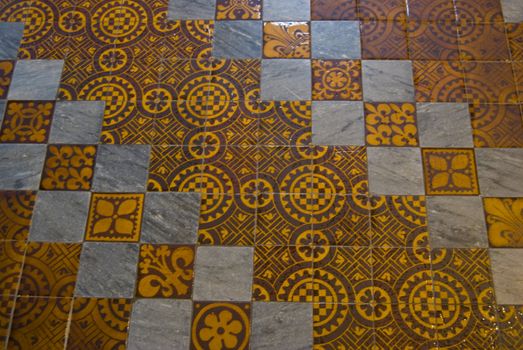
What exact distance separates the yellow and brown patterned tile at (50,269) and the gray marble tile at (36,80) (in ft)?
1.95

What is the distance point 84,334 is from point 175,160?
0.67 meters

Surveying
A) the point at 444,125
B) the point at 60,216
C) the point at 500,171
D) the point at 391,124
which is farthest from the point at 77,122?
the point at 500,171

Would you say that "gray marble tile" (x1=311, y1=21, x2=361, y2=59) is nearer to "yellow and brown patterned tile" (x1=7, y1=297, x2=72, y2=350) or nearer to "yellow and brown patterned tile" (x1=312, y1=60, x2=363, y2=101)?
"yellow and brown patterned tile" (x1=312, y1=60, x2=363, y2=101)

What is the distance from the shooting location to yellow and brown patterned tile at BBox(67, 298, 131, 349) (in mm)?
1649

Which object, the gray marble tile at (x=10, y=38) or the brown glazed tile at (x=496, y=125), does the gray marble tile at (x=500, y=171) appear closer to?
the brown glazed tile at (x=496, y=125)

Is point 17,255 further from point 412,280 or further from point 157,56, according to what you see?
point 412,280

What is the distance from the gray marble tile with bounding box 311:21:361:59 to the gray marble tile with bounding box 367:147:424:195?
1.38 feet

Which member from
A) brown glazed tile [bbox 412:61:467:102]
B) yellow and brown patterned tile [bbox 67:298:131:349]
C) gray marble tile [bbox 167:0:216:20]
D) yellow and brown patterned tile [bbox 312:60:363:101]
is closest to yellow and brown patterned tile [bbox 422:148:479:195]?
brown glazed tile [bbox 412:61:467:102]

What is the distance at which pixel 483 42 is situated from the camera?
2004 mm

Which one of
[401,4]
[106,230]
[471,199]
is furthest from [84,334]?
[401,4]

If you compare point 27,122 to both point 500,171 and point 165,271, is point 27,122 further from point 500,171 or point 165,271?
point 500,171

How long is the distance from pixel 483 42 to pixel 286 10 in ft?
2.63

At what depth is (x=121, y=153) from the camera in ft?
6.12

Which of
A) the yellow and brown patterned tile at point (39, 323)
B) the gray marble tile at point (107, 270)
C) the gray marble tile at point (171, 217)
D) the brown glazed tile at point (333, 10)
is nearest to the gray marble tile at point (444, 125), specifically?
the brown glazed tile at point (333, 10)
